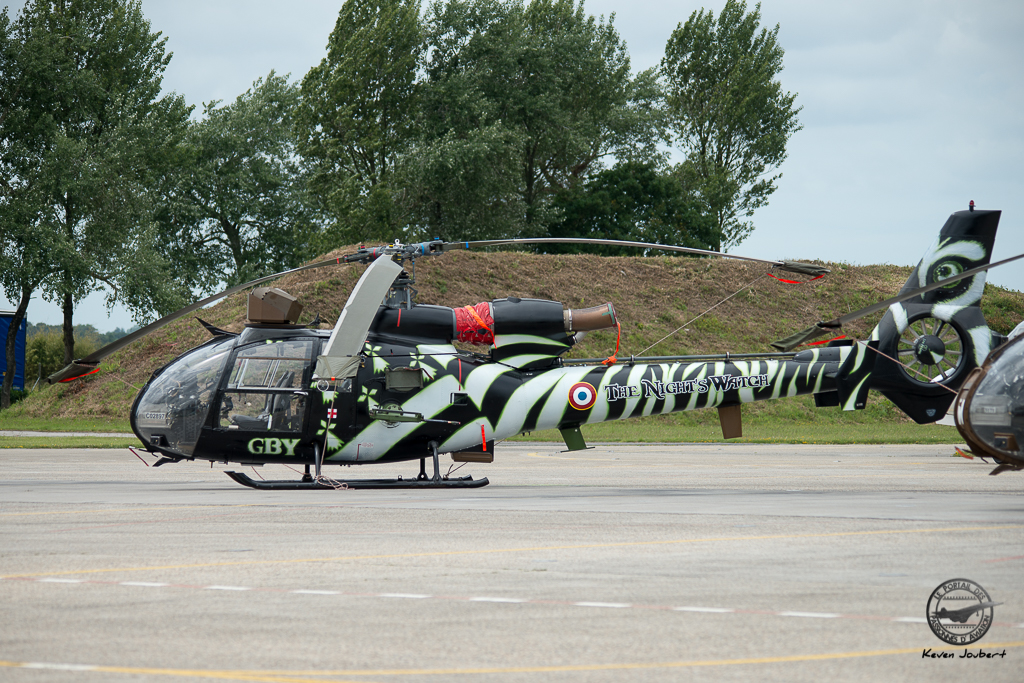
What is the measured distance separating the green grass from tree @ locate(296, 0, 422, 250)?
2297cm

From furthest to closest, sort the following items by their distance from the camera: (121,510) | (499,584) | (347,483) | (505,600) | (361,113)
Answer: (361,113)
(347,483)
(121,510)
(499,584)
(505,600)

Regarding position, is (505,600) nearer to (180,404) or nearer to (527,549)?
(527,549)

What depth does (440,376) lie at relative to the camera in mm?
13758

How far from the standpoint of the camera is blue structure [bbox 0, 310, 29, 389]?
137 feet

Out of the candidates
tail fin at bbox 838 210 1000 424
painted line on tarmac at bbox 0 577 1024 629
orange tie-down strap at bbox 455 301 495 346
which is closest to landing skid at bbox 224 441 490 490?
orange tie-down strap at bbox 455 301 495 346

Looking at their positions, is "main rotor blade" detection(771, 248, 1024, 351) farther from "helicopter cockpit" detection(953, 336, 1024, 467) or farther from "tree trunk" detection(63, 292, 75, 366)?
"tree trunk" detection(63, 292, 75, 366)

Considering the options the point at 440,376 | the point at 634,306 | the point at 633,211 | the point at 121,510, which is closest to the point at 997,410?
the point at 440,376

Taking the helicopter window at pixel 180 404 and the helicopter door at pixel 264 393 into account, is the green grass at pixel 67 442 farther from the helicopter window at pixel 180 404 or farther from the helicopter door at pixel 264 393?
the helicopter door at pixel 264 393

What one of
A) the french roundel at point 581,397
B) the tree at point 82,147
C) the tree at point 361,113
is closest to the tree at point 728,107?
the tree at point 361,113

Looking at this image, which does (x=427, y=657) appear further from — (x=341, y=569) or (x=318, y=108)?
(x=318, y=108)

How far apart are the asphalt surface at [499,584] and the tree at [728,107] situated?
5002cm

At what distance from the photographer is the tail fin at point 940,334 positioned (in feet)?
48.1

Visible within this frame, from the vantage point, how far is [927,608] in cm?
537

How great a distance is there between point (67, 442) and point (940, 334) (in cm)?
2309
